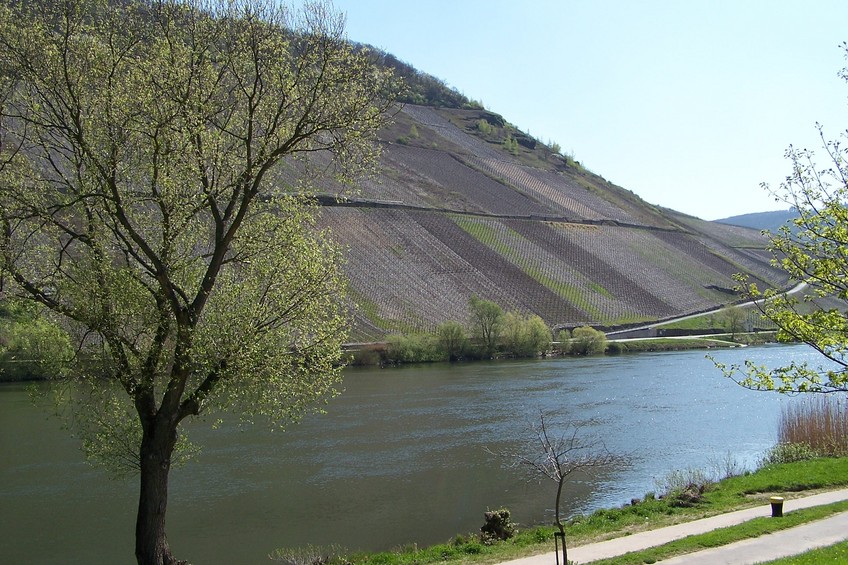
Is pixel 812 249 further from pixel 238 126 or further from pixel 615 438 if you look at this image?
pixel 615 438

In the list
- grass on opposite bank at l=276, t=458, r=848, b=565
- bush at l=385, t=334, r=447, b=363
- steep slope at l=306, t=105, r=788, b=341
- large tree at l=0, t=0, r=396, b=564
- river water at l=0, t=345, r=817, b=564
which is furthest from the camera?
steep slope at l=306, t=105, r=788, b=341

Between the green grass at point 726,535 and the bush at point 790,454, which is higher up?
the green grass at point 726,535

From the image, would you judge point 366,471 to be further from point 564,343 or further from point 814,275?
point 564,343

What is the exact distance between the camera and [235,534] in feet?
70.6

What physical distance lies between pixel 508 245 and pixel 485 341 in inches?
1347

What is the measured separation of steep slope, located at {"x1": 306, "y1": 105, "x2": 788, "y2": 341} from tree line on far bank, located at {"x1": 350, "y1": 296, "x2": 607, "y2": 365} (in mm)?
3569

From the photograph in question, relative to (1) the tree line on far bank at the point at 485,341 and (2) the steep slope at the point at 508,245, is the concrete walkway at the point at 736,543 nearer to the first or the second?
(2) the steep slope at the point at 508,245

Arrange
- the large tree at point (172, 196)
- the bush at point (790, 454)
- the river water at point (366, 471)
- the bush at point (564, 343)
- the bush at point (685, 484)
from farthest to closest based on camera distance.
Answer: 1. the bush at point (564, 343)
2. the bush at point (790, 454)
3. the river water at point (366, 471)
4. the bush at point (685, 484)
5. the large tree at point (172, 196)

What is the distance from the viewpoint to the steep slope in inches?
3376

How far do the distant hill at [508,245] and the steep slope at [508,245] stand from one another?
0.93ft

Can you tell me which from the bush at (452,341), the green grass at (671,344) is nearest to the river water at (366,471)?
the bush at (452,341)

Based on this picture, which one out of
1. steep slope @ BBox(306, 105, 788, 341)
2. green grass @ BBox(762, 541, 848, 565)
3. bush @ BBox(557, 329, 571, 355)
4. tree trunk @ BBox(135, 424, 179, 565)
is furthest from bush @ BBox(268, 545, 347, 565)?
bush @ BBox(557, 329, 571, 355)

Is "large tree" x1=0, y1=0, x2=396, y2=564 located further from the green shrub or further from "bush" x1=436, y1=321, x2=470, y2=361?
"bush" x1=436, y1=321, x2=470, y2=361

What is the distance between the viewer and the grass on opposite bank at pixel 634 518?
1616cm
